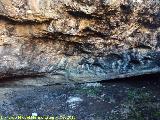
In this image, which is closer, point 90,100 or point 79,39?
point 90,100

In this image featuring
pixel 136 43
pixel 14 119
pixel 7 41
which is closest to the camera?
pixel 14 119

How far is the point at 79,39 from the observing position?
11.1 ft

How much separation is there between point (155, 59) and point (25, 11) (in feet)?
4.52

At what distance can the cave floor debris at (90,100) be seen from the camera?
305 cm

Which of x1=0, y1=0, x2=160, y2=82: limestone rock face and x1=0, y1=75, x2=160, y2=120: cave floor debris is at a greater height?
x1=0, y1=0, x2=160, y2=82: limestone rock face

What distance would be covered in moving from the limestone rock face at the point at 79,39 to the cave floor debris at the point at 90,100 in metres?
0.12

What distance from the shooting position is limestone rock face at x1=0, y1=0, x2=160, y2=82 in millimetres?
3123

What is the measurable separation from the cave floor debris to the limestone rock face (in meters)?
0.12

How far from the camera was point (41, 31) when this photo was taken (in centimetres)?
324

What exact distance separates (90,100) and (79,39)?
1.96 feet

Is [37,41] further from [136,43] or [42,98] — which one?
[136,43]

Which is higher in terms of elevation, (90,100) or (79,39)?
(79,39)

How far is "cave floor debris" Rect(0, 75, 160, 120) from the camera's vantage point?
3.05m

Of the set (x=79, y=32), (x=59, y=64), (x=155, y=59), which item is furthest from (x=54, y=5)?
(x=155, y=59)
